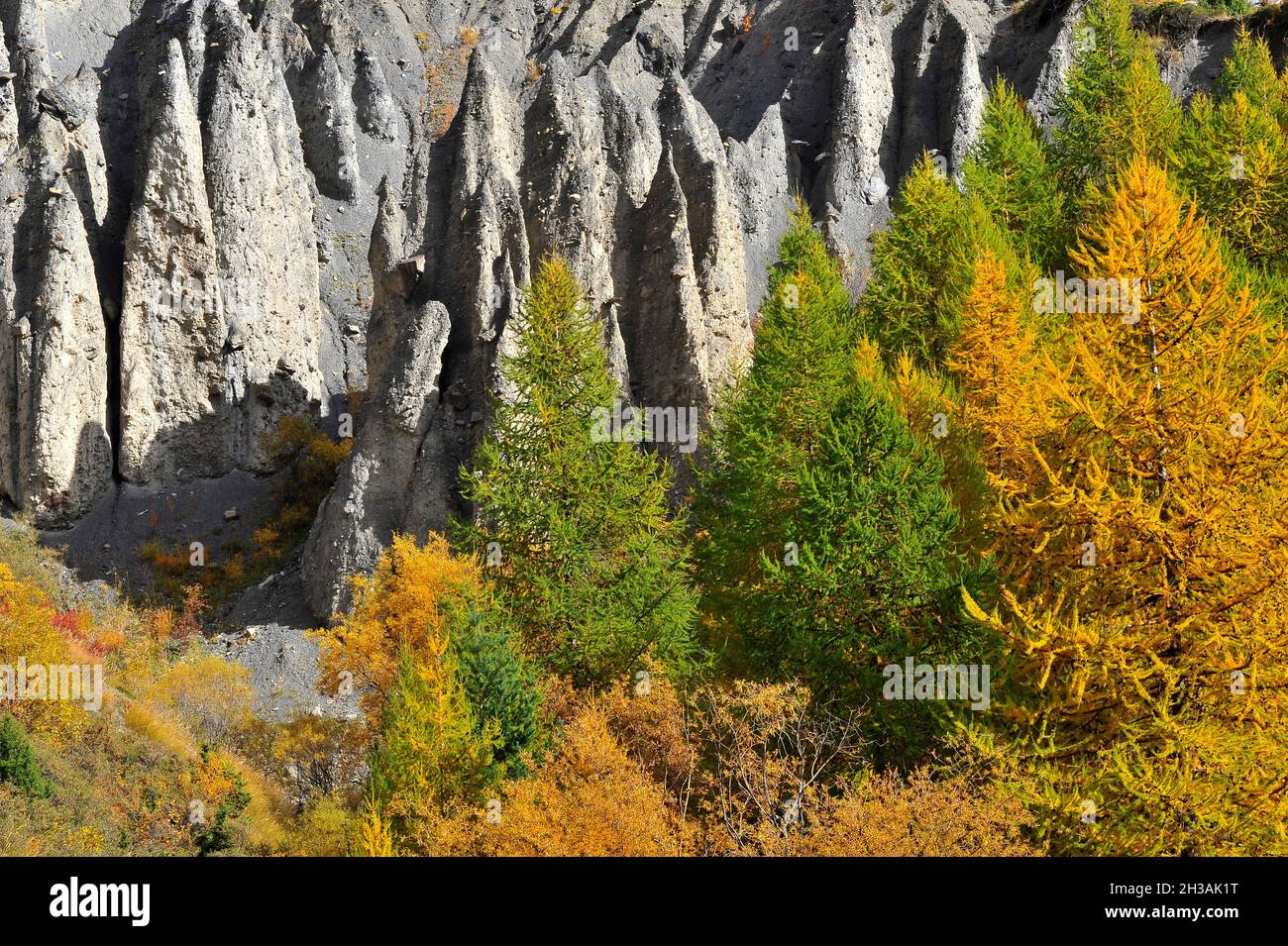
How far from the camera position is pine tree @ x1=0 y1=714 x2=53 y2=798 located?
86.5ft

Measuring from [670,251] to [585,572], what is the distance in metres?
19.4

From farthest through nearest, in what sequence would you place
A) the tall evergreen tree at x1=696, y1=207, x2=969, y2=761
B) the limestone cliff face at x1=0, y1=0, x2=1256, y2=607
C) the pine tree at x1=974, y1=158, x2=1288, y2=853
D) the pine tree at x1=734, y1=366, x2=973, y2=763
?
the limestone cliff face at x1=0, y1=0, x2=1256, y2=607
the tall evergreen tree at x1=696, y1=207, x2=969, y2=761
the pine tree at x1=734, y1=366, x2=973, y2=763
the pine tree at x1=974, y1=158, x2=1288, y2=853

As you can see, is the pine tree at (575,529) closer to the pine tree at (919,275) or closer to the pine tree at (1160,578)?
the pine tree at (919,275)

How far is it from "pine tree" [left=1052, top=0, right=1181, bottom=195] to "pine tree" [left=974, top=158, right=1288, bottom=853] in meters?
24.8

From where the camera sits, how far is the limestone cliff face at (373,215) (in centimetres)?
4203

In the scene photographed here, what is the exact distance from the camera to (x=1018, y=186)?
4022 centimetres

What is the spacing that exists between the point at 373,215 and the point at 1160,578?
5997cm

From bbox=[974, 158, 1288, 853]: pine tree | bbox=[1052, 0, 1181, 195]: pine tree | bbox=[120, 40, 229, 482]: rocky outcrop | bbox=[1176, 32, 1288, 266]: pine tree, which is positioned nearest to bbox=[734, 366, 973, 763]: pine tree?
bbox=[974, 158, 1288, 853]: pine tree

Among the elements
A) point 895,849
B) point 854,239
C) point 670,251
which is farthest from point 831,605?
point 854,239

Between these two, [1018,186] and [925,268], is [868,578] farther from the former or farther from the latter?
[1018,186]

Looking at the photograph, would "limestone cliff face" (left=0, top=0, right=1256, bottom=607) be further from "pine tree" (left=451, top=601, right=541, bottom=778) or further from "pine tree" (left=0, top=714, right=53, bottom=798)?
"pine tree" (left=0, top=714, right=53, bottom=798)

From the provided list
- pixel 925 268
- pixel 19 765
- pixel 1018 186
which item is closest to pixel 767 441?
pixel 925 268

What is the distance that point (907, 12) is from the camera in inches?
2542

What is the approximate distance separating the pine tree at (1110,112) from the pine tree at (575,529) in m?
20.9
